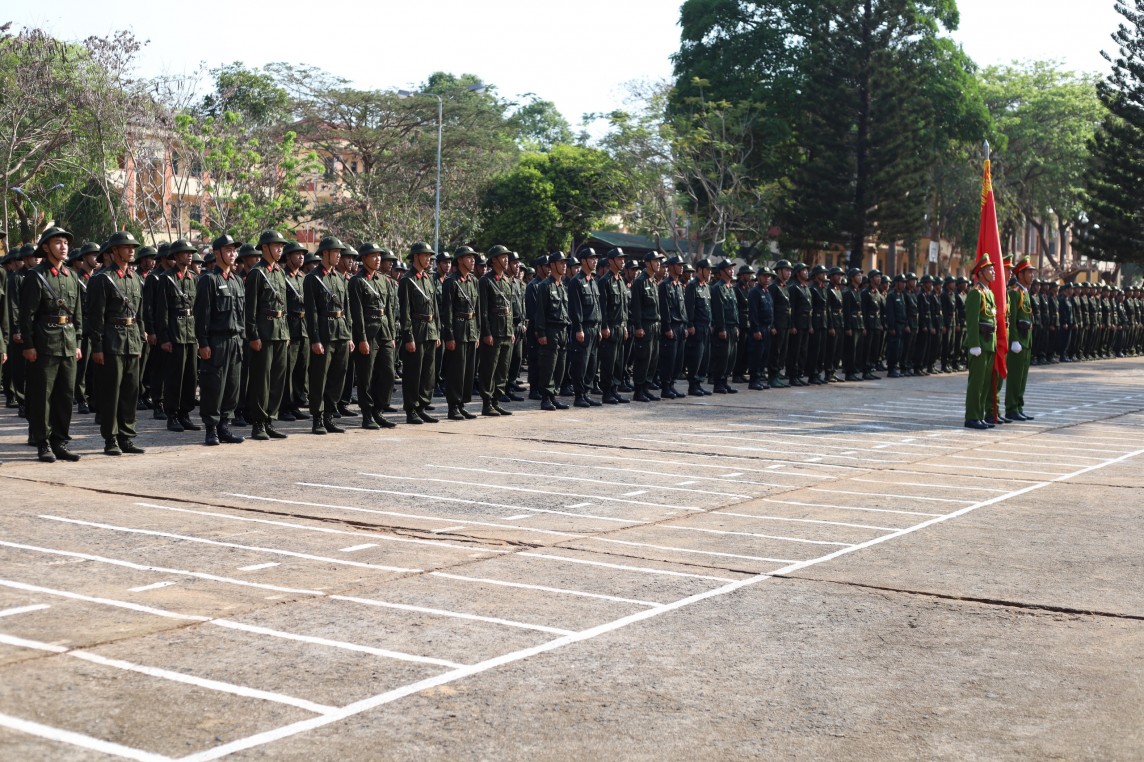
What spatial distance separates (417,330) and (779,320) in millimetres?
8152

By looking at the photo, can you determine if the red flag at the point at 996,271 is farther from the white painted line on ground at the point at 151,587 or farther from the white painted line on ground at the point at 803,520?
the white painted line on ground at the point at 151,587

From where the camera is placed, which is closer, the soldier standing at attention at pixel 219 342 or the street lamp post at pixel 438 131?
the soldier standing at attention at pixel 219 342

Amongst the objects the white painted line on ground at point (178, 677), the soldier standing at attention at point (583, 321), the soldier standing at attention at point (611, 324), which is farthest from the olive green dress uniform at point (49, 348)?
the soldier standing at attention at point (611, 324)

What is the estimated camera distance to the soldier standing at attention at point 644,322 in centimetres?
1720

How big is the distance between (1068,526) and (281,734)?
5.70 m

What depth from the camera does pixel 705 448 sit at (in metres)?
12.0

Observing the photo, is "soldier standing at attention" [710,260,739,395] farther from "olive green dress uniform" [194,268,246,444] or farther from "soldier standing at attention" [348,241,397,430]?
"olive green dress uniform" [194,268,246,444]

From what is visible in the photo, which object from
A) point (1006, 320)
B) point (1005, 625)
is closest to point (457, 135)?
point (1006, 320)

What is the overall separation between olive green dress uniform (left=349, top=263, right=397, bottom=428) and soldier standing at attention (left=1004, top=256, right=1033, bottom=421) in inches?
274

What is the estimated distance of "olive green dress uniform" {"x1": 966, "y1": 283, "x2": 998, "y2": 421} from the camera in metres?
14.2

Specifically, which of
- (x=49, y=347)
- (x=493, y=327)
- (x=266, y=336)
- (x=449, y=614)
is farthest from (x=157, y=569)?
(x=493, y=327)

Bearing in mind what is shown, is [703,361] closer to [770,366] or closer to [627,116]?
[770,366]

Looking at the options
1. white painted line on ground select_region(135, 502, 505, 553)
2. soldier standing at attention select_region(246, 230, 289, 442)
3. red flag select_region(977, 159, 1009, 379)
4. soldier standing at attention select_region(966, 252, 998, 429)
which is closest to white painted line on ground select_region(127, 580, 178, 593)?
white painted line on ground select_region(135, 502, 505, 553)

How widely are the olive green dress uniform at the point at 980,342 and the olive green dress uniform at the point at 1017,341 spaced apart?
1.97 feet
